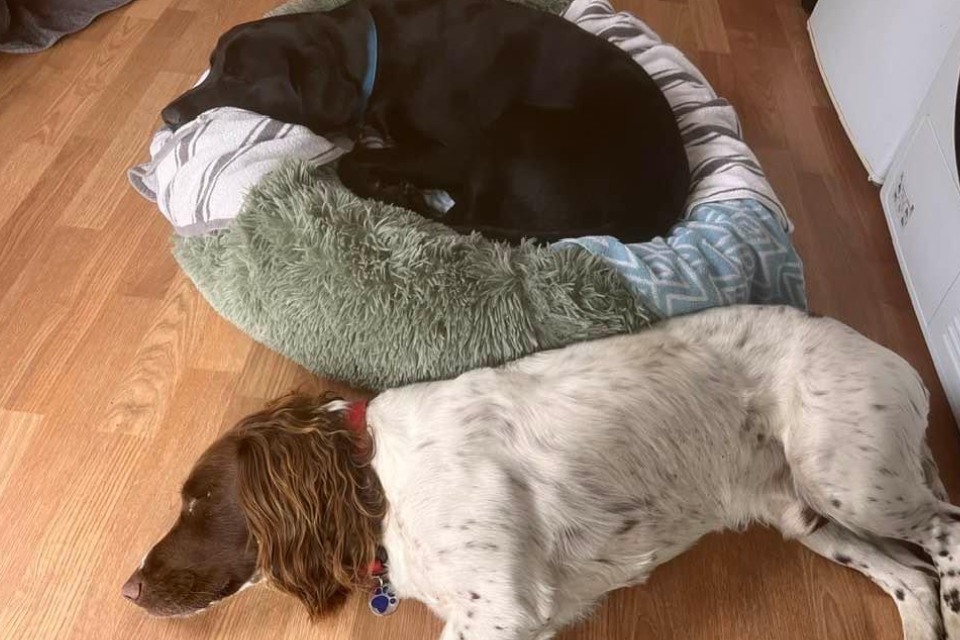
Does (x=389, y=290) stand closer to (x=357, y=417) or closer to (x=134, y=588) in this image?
(x=357, y=417)

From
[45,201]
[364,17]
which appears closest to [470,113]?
[364,17]

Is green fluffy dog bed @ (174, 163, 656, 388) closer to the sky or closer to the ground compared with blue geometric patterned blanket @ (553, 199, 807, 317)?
closer to the ground

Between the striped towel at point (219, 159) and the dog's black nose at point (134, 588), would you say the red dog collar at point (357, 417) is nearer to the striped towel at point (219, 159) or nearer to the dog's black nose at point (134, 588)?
the dog's black nose at point (134, 588)

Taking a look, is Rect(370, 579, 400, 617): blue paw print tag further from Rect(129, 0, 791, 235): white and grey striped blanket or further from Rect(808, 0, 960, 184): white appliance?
Rect(808, 0, 960, 184): white appliance

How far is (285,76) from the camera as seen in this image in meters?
2.28

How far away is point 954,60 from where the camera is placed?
7.17 ft

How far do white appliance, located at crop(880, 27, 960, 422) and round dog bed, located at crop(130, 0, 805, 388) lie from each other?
0.39m

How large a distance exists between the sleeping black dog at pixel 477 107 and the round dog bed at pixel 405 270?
0.53 ft

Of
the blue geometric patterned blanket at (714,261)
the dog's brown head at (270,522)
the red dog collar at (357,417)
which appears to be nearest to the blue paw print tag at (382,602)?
the dog's brown head at (270,522)

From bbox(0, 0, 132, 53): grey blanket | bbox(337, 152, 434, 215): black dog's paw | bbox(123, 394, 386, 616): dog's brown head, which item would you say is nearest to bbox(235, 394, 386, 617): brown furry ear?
bbox(123, 394, 386, 616): dog's brown head

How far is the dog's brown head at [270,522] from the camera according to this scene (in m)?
1.49

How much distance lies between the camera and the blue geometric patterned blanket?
1.77m

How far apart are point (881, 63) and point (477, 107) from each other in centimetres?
127

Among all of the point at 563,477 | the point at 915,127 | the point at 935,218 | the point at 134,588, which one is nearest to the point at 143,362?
the point at 134,588
